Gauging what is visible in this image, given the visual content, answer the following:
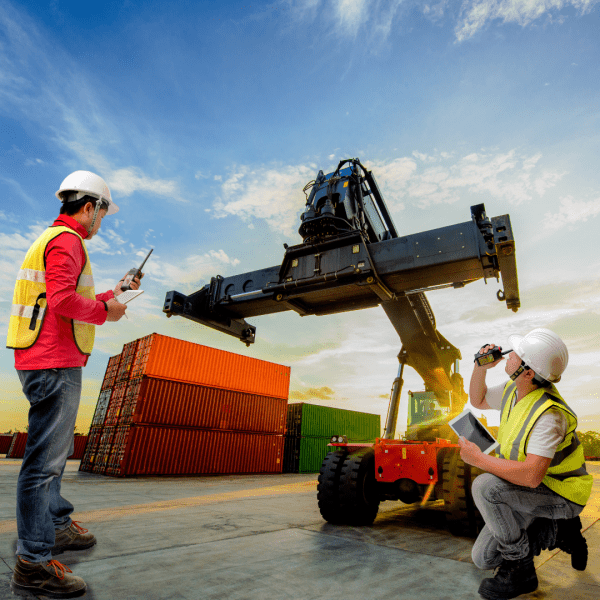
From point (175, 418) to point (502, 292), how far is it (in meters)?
12.6

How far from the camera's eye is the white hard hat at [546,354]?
234 cm

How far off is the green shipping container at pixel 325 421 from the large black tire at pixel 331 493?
14.7 m

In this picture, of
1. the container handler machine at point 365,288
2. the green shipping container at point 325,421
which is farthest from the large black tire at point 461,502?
the green shipping container at point 325,421

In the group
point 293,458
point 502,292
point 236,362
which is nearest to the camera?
point 502,292

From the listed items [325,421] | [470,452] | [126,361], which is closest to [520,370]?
[470,452]

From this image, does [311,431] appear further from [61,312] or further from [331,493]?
[61,312]

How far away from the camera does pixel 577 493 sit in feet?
7.36

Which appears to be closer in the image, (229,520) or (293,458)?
(229,520)

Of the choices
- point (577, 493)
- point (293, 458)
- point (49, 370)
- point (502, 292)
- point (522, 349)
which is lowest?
point (293, 458)

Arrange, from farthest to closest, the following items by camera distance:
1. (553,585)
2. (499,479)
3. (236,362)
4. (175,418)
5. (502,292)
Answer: (236,362) < (175,418) < (502,292) < (553,585) < (499,479)

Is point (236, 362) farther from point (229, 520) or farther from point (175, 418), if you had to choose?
point (229, 520)

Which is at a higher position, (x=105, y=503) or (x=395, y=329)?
(x=395, y=329)

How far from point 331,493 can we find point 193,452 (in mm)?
10962

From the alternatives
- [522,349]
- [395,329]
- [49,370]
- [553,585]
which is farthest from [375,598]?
[395,329]
